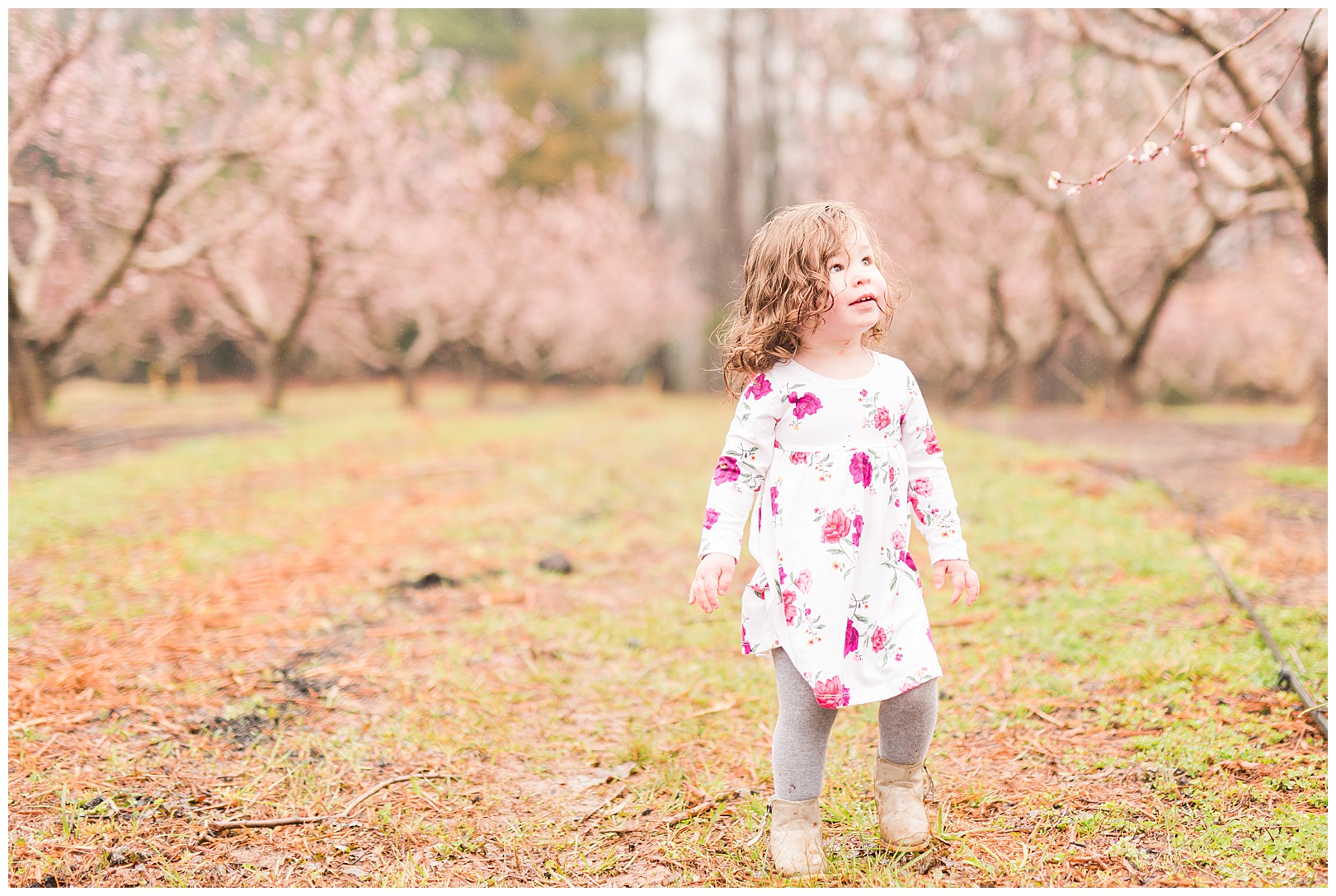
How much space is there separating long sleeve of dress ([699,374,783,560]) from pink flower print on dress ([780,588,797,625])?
14 cm

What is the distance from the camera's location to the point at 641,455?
8.40m

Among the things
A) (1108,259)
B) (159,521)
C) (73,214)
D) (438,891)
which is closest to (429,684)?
(438,891)

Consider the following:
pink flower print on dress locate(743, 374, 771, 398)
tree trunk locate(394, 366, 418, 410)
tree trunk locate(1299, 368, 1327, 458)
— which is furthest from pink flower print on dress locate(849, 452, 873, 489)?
tree trunk locate(394, 366, 418, 410)

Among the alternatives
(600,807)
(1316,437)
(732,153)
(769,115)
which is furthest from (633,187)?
(600,807)

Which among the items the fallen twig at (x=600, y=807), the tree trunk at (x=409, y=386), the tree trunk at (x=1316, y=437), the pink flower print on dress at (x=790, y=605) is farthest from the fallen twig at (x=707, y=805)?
the tree trunk at (x=409, y=386)

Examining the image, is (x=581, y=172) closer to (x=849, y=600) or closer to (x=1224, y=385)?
(x=1224, y=385)

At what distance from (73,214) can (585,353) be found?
1207 cm

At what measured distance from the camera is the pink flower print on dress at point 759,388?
2.01 m

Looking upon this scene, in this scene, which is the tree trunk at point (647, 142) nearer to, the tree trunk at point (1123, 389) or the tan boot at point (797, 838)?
the tree trunk at point (1123, 389)

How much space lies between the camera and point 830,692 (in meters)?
1.86

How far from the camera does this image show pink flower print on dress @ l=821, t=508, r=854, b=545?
1906 mm

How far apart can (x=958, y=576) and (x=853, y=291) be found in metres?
0.68

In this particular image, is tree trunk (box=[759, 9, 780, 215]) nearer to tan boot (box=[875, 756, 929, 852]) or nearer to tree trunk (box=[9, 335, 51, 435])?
tree trunk (box=[9, 335, 51, 435])

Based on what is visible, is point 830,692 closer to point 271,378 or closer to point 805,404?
point 805,404
